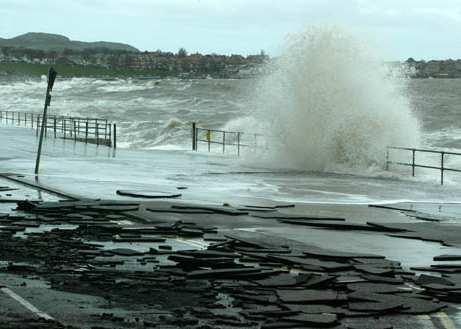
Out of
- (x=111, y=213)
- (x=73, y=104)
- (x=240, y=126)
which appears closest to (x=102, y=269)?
(x=111, y=213)

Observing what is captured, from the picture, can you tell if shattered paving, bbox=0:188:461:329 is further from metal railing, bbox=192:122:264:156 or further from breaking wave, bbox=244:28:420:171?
metal railing, bbox=192:122:264:156

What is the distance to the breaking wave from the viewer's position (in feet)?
114

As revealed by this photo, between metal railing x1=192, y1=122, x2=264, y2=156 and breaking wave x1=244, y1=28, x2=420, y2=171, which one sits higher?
breaking wave x1=244, y1=28, x2=420, y2=171

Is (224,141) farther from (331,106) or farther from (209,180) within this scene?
(209,180)

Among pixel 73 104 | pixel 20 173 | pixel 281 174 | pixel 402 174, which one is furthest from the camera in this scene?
pixel 73 104

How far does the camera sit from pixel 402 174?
32.1 meters

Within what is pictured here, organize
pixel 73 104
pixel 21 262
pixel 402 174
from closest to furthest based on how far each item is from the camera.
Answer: pixel 21 262, pixel 402 174, pixel 73 104

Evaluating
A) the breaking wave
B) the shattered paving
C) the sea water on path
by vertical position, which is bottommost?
the sea water on path

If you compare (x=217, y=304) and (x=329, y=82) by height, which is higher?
(x=329, y=82)

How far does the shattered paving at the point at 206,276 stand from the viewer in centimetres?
899

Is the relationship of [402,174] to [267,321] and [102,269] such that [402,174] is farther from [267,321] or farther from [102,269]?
[267,321]

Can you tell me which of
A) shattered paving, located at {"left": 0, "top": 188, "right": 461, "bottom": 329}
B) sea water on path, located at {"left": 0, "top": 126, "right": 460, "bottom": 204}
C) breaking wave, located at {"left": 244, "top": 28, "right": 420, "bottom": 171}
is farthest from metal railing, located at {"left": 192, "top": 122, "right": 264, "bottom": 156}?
shattered paving, located at {"left": 0, "top": 188, "right": 461, "bottom": 329}

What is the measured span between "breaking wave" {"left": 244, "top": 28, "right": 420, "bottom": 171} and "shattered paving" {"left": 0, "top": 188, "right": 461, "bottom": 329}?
60.4 ft

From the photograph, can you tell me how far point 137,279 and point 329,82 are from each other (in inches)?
1060
